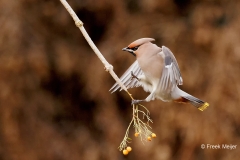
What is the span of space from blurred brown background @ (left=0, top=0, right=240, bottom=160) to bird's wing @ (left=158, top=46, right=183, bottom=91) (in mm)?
2677

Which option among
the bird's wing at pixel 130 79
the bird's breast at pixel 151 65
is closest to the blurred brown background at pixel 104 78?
the bird's wing at pixel 130 79

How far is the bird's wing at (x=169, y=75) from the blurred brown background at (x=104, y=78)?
2.68 meters

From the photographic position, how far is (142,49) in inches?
60.3

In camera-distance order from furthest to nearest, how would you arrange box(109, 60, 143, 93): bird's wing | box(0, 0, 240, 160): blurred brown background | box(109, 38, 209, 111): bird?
box(0, 0, 240, 160): blurred brown background → box(109, 60, 143, 93): bird's wing → box(109, 38, 209, 111): bird

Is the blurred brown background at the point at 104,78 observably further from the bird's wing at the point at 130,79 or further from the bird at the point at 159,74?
the bird at the point at 159,74

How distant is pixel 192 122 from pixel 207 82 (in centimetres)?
39

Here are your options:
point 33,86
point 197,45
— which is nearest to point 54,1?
point 33,86

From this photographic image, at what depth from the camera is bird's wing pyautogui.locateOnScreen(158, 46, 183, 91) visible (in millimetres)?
1605

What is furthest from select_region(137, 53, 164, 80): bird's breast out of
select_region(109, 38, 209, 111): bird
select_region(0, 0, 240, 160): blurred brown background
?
select_region(0, 0, 240, 160): blurred brown background

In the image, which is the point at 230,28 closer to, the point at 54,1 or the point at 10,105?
the point at 54,1

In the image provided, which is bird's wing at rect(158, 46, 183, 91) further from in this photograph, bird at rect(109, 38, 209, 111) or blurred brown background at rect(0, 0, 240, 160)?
blurred brown background at rect(0, 0, 240, 160)

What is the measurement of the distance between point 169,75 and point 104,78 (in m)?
3.02

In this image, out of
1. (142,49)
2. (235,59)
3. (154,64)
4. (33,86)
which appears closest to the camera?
(142,49)

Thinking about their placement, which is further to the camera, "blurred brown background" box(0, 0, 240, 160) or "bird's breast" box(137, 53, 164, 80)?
"blurred brown background" box(0, 0, 240, 160)
